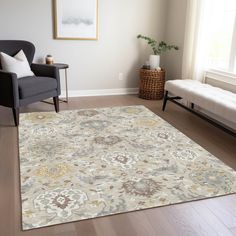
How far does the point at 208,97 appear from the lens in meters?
3.05

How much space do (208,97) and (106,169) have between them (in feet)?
4.79

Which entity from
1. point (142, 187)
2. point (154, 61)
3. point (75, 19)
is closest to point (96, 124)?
point (142, 187)

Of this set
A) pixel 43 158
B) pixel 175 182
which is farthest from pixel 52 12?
pixel 175 182

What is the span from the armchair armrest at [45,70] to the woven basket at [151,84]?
4.75 feet

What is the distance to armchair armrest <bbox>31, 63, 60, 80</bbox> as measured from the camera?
368cm

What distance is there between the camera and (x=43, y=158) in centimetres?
248

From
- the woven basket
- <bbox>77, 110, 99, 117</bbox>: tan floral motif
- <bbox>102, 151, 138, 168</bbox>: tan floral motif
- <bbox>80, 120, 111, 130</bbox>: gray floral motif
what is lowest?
<bbox>102, 151, 138, 168</bbox>: tan floral motif

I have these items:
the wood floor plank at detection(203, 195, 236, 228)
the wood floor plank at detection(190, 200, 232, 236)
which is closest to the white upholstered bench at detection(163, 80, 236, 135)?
the wood floor plank at detection(203, 195, 236, 228)

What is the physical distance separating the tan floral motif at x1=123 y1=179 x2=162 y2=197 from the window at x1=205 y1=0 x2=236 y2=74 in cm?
211

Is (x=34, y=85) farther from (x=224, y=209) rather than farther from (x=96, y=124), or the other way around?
(x=224, y=209)

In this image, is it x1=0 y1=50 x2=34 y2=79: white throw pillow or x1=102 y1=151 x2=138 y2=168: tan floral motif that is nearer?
x1=102 y1=151 x2=138 y2=168: tan floral motif

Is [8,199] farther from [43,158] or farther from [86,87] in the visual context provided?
[86,87]

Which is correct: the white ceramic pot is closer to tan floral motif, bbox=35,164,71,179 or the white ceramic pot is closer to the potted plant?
the potted plant

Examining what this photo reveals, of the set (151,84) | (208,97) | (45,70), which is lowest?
(151,84)
